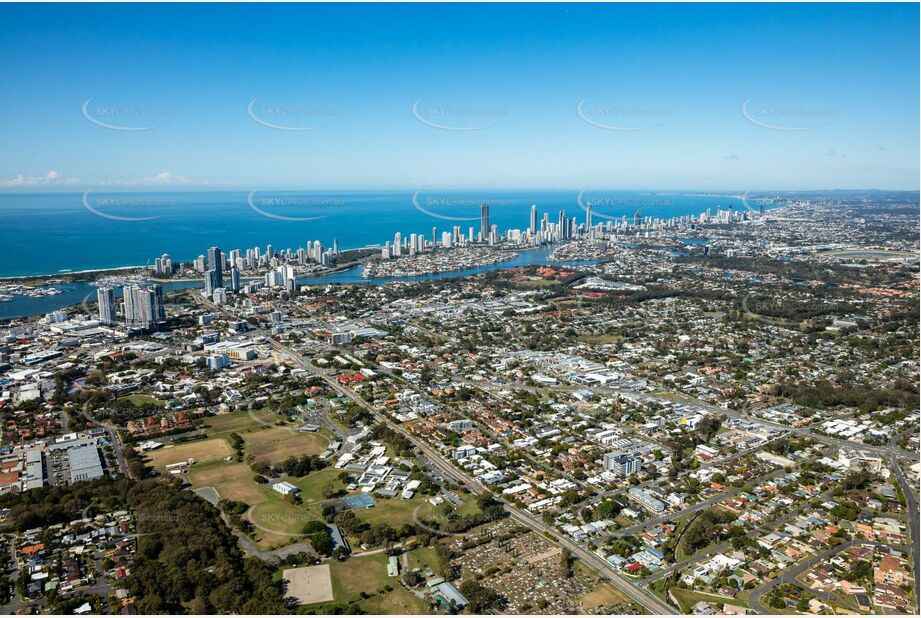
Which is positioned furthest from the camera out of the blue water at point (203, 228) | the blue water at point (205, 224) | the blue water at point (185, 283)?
the blue water at point (205, 224)

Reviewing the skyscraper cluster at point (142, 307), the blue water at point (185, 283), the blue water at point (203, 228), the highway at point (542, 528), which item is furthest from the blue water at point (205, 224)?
the highway at point (542, 528)

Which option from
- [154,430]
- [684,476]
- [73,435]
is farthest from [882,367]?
[73,435]

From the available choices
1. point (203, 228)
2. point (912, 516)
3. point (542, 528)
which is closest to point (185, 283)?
point (542, 528)

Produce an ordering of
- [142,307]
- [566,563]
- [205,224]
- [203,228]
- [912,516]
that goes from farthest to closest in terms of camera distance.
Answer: [205,224] → [203,228] → [142,307] → [912,516] → [566,563]

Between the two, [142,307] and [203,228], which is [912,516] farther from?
[203,228]

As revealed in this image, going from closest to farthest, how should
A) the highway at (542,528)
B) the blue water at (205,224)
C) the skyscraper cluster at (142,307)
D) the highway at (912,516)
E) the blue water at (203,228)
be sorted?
the highway at (542,528) < the highway at (912,516) < the skyscraper cluster at (142,307) < the blue water at (203,228) < the blue water at (205,224)

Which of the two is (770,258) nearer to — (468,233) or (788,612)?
(468,233)

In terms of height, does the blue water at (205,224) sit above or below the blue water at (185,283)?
above

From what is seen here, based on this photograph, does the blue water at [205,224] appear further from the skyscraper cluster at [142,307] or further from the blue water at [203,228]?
the skyscraper cluster at [142,307]

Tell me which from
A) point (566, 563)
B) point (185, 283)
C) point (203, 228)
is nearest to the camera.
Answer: point (566, 563)
